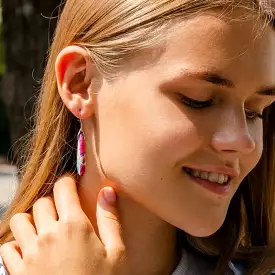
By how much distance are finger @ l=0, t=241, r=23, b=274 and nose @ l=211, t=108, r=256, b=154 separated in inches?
26.0

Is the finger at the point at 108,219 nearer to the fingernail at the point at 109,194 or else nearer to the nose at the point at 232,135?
the fingernail at the point at 109,194

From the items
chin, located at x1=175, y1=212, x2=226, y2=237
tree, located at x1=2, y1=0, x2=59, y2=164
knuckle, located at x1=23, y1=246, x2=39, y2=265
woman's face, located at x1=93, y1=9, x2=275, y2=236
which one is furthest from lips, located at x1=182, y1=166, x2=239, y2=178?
tree, located at x1=2, y1=0, x2=59, y2=164

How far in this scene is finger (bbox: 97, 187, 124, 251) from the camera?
2.09 m

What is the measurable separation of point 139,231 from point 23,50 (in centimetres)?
244

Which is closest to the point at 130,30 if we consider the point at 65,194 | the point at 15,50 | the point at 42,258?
the point at 65,194

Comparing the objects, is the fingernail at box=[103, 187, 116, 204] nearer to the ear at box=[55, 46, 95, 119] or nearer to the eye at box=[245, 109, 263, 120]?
the ear at box=[55, 46, 95, 119]

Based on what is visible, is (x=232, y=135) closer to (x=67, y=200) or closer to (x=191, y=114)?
(x=191, y=114)

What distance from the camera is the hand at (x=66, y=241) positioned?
79.4 inches

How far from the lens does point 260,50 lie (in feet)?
6.43

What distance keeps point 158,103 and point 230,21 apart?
0.29m

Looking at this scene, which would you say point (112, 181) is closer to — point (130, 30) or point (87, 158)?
point (87, 158)

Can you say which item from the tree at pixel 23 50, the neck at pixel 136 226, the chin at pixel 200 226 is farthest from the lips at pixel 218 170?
the tree at pixel 23 50

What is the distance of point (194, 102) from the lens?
1950 millimetres

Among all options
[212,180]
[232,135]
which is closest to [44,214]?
[212,180]
